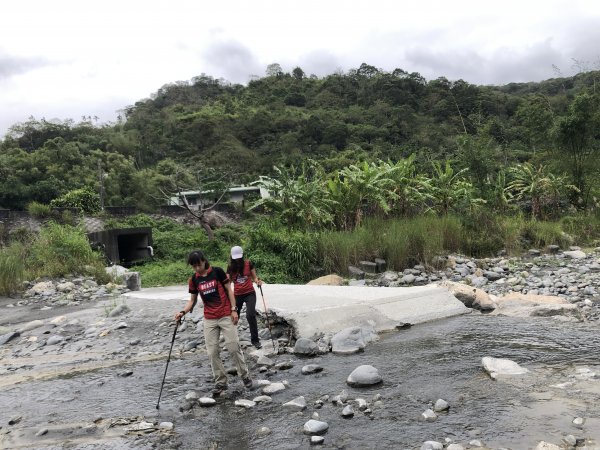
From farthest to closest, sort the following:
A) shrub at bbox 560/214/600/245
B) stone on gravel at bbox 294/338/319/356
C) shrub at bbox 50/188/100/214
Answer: shrub at bbox 50/188/100/214
shrub at bbox 560/214/600/245
stone on gravel at bbox 294/338/319/356

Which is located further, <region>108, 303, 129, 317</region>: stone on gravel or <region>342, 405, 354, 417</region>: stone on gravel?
<region>108, 303, 129, 317</region>: stone on gravel

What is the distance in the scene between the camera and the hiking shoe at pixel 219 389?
5.54 metres

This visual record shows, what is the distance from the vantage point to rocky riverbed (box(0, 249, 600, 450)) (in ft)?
14.4

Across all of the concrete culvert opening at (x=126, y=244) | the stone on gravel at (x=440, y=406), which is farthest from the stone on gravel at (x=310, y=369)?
the concrete culvert opening at (x=126, y=244)

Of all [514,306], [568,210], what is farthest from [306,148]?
[514,306]

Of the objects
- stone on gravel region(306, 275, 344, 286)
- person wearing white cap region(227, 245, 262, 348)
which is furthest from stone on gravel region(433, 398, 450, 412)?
stone on gravel region(306, 275, 344, 286)

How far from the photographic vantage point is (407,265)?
1422 cm

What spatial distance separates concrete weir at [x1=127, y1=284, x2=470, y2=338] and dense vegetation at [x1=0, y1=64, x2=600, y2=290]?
504cm

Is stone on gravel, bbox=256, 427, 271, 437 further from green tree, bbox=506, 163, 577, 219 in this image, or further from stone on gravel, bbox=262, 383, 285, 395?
green tree, bbox=506, 163, 577, 219

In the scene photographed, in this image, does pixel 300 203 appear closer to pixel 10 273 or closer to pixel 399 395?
pixel 10 273

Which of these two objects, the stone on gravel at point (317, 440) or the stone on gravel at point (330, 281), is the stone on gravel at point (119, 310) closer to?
the stone on gravel at point (330, 281)

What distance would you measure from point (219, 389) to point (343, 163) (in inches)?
1476

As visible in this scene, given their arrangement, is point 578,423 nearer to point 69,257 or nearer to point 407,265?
point 407,265

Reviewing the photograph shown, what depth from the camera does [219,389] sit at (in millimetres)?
5578
